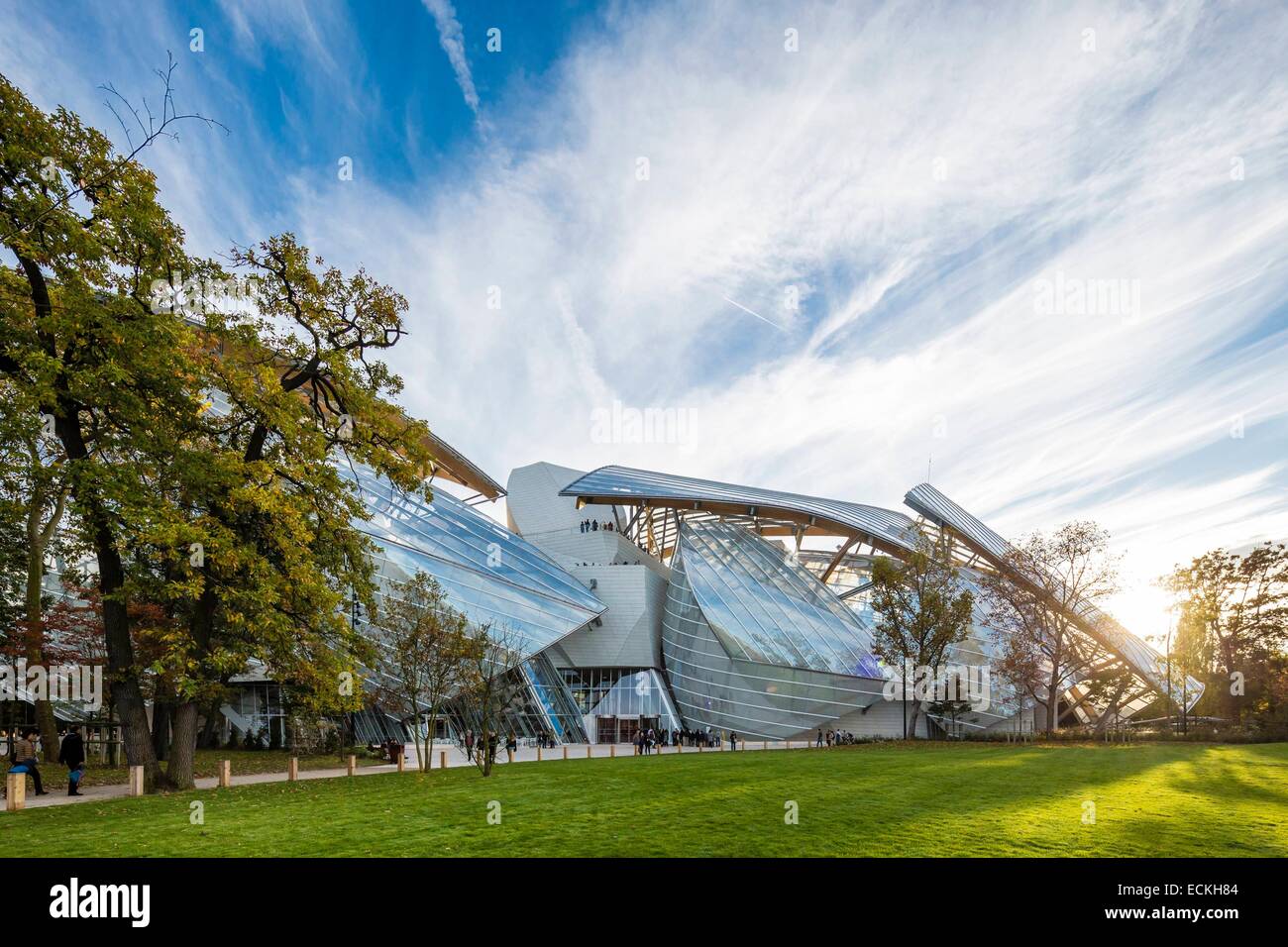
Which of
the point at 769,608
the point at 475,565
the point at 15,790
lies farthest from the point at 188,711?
the point at 769,608

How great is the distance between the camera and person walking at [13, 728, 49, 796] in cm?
1839

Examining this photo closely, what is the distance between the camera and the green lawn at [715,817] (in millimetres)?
9594

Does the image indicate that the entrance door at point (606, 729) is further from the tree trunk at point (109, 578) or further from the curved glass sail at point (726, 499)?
the tree trunk at point (109, 578)

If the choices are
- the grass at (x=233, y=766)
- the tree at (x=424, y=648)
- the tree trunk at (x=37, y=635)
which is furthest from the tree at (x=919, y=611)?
the tree trunk at (x=37, y=635)

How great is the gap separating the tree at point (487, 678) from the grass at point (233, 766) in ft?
16.7

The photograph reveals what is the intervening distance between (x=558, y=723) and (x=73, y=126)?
4037 centimetres

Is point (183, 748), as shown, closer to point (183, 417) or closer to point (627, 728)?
point (183, 417)

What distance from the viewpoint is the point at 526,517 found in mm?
70000

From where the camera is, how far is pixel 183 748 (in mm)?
19516

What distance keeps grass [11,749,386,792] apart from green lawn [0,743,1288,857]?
7.02 meters
